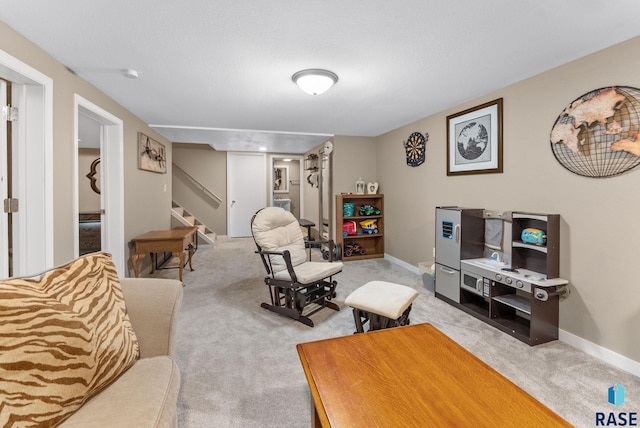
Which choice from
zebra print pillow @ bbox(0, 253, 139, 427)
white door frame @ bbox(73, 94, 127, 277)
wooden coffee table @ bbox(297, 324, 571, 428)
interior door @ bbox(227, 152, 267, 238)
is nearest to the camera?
zebra print pillow @ bbox(0, 253, 139, 427)

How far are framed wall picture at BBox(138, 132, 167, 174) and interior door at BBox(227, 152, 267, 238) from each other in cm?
222

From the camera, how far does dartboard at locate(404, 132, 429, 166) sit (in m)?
3.94

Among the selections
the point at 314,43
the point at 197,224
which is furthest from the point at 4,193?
the point at 197,224

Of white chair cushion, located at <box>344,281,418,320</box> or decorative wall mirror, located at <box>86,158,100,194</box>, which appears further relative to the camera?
decorative wall mirror, located at <box>86,158,100,194</box>

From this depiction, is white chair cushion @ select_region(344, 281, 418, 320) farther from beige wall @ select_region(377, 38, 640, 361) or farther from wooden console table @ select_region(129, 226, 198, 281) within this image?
wooden console table @ select_region(129, 226, 198, 281)

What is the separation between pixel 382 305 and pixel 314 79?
75.2 inches

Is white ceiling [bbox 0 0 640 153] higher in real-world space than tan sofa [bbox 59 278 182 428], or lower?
higher

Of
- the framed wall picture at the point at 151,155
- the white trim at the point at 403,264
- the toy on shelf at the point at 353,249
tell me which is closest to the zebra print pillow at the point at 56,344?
the framed wall picture at the point at 151,155

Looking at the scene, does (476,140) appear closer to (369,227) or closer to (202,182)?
(369,227)

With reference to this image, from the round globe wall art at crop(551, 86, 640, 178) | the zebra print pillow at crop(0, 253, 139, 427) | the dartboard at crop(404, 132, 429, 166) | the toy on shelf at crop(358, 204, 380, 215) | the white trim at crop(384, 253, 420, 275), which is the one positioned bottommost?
the white trim at crop(384, 253, 420, 275)

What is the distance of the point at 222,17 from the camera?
167 centimetres

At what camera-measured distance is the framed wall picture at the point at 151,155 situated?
388cm

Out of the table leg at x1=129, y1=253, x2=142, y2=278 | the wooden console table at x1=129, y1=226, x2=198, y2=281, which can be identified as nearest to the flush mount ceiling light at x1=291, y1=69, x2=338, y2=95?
the wooden console table at x1=129, y1=226, x2=198, y2=281

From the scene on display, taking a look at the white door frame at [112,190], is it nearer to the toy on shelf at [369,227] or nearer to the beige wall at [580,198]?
the toy on shelf at [369,227]
